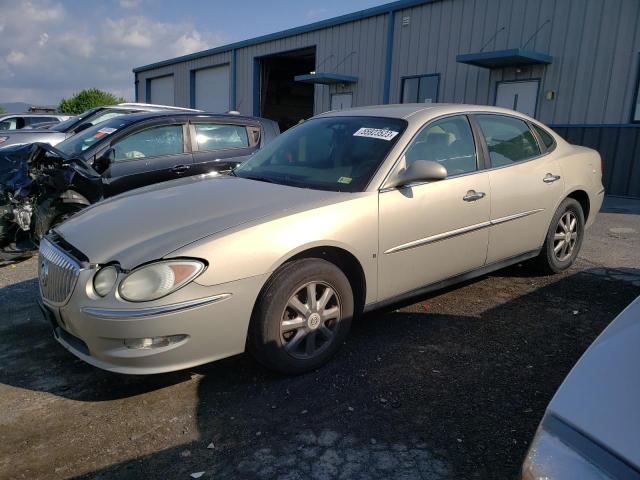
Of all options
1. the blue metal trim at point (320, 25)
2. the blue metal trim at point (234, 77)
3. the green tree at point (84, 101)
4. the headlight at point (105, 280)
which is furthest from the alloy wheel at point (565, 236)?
the green tree at point (84, 101)

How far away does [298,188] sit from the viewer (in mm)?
3369

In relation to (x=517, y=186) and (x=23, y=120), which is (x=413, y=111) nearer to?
(x=517, y=186)

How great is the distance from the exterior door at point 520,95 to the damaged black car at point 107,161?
25.2ft

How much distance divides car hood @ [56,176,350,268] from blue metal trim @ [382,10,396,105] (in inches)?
504

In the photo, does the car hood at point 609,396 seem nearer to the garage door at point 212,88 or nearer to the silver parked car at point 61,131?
the silver parked car at point 61,131

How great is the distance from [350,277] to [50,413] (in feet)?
6.05

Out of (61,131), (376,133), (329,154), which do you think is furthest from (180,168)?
(61,131)

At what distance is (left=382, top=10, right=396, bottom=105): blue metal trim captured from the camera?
49.6 feet

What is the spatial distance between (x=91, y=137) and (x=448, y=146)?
4.56 metres

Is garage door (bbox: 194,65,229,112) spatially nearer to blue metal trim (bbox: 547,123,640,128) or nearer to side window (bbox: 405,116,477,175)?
blue metal trim (bbox: 547,123,640,128)

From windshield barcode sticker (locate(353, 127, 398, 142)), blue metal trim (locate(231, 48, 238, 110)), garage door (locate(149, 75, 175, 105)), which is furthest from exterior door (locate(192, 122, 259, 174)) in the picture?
garage door (locate(149, 75, 175, 105))

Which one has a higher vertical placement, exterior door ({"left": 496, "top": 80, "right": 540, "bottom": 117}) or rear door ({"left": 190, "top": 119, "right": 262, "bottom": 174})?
exterior door ({"left": 496, "top": 80, "right": 540, "bottom": 117})

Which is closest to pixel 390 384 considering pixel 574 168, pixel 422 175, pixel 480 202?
pixel 422 175

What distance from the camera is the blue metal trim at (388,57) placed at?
15.1 meters
